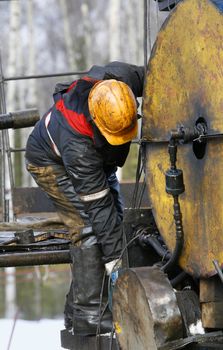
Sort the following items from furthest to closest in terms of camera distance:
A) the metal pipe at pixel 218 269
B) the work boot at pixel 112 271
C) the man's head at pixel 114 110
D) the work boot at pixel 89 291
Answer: the work boot at pixel 89 291
the work boot at pixel 112 271
the man's head at pixel 114 110
the metal pipe at pixel 218 269

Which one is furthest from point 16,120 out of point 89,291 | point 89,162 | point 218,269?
point 218,269

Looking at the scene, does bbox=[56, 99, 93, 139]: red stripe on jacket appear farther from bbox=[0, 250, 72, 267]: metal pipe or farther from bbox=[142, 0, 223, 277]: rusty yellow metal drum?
bbox=[0, 250, 72, 267]: metal pipe

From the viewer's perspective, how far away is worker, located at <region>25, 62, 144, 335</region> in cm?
464

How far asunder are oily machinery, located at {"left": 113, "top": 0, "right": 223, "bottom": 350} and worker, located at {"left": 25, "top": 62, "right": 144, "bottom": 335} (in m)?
0.24

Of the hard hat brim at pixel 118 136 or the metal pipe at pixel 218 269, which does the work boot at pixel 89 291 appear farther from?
the metal pipe at pixel 218 269

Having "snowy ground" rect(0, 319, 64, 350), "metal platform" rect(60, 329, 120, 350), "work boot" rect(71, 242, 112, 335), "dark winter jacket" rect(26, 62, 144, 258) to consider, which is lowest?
"snowy ground" rect(0, 319, 64, 350)

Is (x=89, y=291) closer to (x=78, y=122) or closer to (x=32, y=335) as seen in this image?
(x=78, y=122)

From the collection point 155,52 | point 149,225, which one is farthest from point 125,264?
point 155,52

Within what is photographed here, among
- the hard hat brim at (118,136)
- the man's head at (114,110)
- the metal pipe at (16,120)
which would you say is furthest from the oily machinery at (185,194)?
the metal pipe at (16,120)

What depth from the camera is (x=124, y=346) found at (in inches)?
170

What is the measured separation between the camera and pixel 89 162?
4.82 m

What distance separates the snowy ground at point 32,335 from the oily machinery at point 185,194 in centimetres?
289

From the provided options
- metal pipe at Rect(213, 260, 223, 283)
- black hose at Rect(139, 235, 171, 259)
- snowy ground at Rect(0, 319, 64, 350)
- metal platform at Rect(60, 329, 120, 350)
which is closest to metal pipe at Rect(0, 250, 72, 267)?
metal platform at Rect(60, 329, 120, 350)

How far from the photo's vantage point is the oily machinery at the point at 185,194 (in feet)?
12.9
